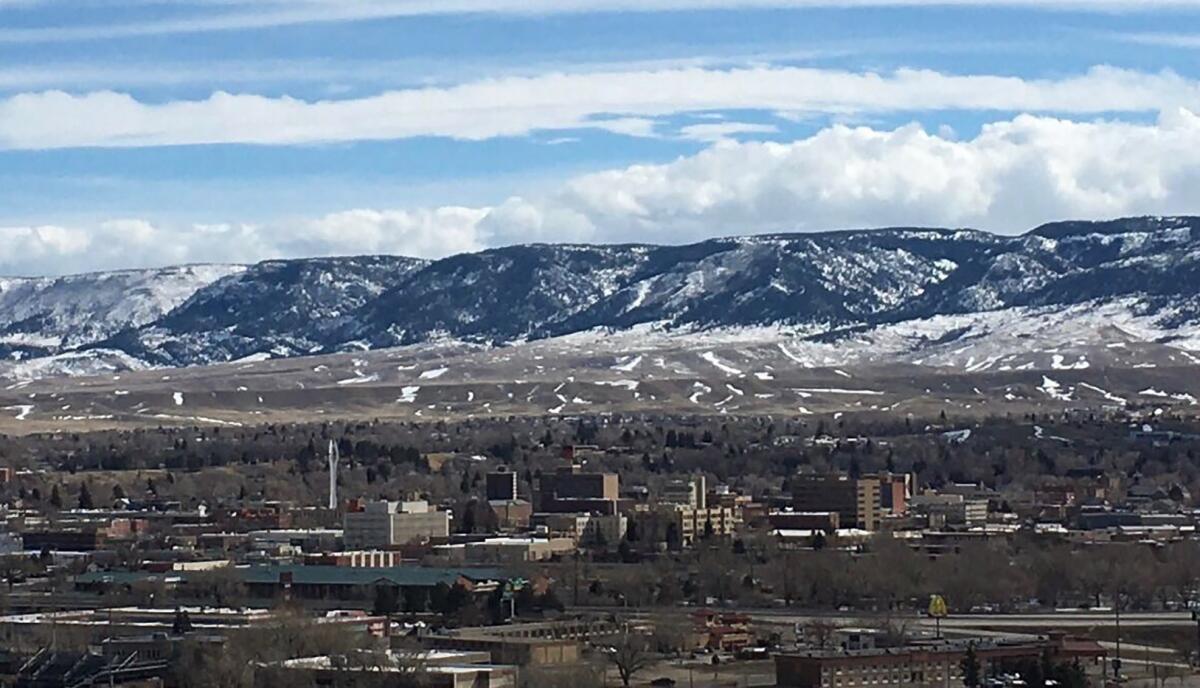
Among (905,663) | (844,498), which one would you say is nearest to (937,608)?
(905,663)

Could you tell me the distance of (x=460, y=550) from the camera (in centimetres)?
11194

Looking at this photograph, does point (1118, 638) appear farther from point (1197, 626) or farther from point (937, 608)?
point (937, 608)

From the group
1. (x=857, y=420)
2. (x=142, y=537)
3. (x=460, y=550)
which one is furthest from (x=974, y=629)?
(x=857, y=420)

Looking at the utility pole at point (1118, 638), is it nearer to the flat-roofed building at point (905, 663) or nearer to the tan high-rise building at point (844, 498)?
the flat-roofed building at point (905, 663)

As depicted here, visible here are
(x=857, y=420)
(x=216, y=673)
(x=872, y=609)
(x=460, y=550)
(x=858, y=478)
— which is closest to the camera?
(x=216, y=673)

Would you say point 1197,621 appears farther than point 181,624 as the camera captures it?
Yes

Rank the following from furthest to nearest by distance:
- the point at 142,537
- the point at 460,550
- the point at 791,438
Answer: the point at 791,438 < the point at 142,537 < the point at 460,550

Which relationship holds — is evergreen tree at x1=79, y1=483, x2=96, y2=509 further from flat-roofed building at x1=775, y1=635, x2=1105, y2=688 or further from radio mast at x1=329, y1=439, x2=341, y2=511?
flat-roofed building at x1=775, y1=635, x2=1105, y2=688

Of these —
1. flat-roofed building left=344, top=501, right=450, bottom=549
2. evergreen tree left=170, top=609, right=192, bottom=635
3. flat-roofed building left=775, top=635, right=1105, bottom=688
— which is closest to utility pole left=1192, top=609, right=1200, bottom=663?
flat-roofed building left=775, top=635, right=1105, bottom=688

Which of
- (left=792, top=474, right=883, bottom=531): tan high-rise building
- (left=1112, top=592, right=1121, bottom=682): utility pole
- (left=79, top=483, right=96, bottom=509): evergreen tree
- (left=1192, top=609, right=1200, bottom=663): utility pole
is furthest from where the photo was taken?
(left=79, top=483, right=96, bottom=509): evergreen tree

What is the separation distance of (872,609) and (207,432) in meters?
110

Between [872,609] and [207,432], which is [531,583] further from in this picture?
[207,432]

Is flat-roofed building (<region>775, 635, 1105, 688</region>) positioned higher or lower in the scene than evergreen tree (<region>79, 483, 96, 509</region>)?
lower

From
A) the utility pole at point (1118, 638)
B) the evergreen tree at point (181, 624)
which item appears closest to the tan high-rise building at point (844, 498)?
the utility pole at point (1118, 638)
